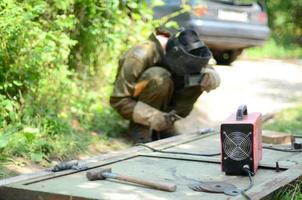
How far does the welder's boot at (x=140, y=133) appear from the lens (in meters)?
5.28

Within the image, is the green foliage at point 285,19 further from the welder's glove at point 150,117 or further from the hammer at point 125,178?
the hammer at point 125,178

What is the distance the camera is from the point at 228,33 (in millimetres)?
8195

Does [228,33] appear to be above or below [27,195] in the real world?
below

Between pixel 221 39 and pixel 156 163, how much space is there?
487 centimetres

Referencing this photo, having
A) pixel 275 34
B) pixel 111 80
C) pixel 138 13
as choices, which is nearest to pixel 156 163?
pixel 138 13

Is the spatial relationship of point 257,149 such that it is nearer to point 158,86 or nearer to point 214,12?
point 158,86

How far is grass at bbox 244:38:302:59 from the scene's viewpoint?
1390 cm

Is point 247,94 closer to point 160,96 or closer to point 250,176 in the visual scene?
point 160,96

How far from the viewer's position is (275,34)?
54.8 feet

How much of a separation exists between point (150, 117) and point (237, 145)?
2.07 meters

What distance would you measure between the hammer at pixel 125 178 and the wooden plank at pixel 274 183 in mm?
353

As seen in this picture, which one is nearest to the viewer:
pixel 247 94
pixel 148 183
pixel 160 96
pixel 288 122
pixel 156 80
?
pixel 148 183

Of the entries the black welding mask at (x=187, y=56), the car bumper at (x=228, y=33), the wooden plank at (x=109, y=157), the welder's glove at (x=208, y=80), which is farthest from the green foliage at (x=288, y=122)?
the car bumper at (x=228, y=33)

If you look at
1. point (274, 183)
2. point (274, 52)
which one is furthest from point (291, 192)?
point (274, 52)
